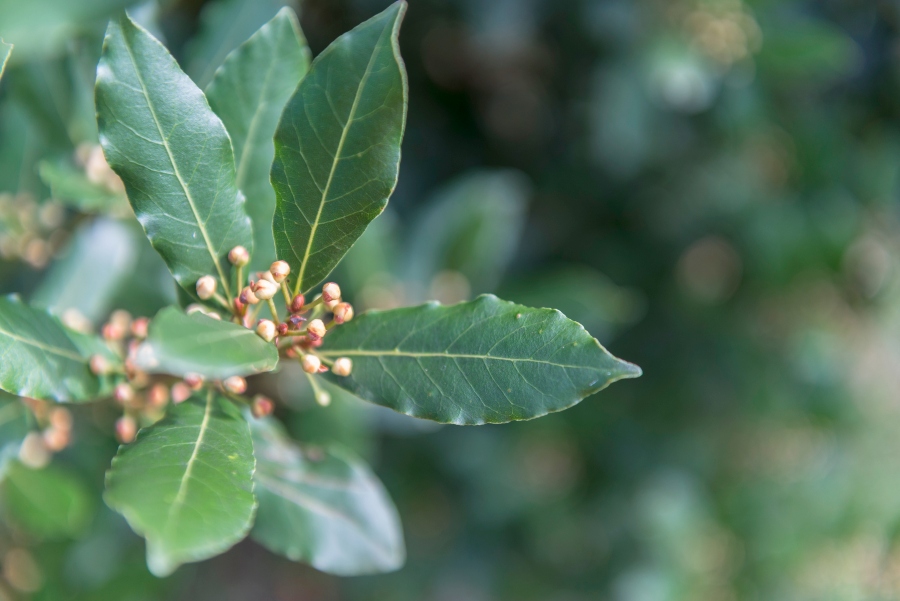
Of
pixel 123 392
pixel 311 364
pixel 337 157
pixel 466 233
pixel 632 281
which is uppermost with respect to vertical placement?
pixel 337 157

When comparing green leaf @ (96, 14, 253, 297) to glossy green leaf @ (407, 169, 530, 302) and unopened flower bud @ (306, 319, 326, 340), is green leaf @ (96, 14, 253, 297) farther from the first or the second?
glossy green leaf @ (407, 169, 530, 302)

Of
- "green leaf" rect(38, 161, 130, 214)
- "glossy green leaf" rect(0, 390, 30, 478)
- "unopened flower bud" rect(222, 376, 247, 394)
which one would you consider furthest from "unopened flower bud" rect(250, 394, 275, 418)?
"green leaf" rect(38, 161, 130, 214)

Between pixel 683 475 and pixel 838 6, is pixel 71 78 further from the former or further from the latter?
pixel 683 475

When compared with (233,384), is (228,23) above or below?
above

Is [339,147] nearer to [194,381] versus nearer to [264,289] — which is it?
[264,289]

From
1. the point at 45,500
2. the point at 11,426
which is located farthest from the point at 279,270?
the point at 45,500

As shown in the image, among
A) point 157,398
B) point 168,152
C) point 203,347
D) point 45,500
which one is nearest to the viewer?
point 203,347
